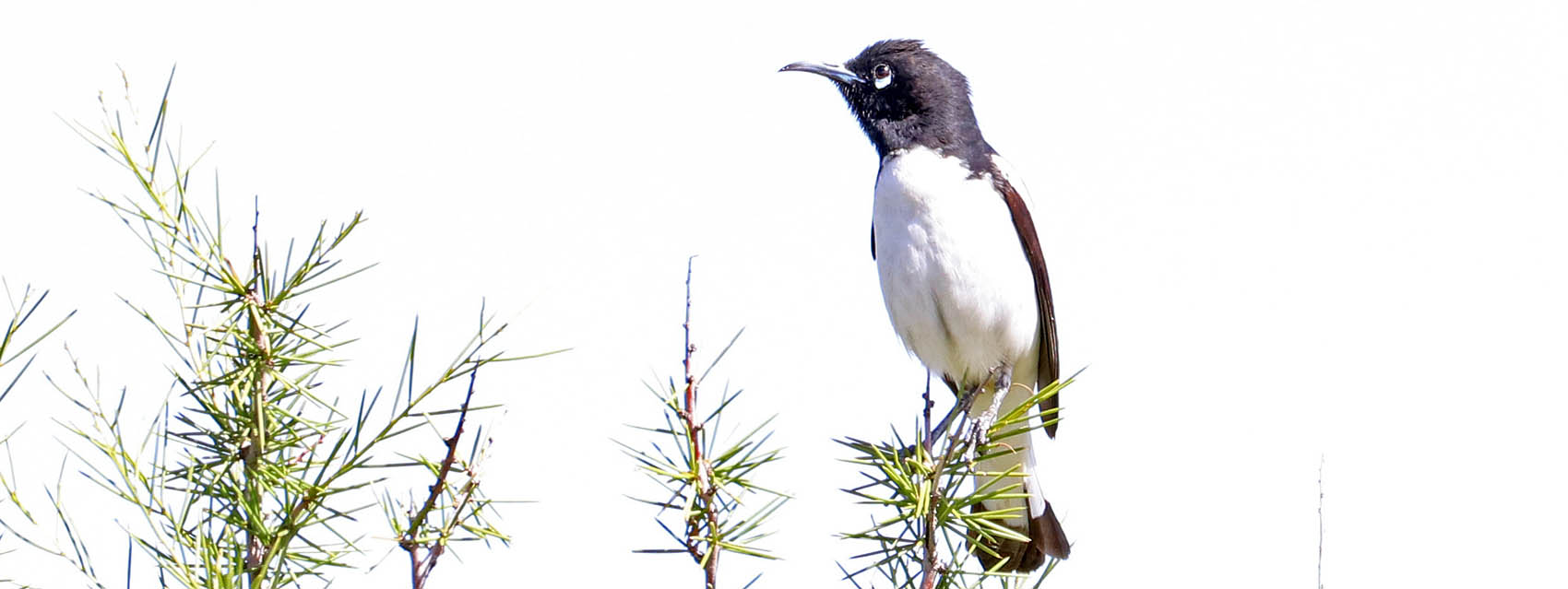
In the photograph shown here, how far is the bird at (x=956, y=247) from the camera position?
18.4ft

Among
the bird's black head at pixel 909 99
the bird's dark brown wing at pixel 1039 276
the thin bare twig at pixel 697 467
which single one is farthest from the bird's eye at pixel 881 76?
the thin bare twig at pixel 697 467

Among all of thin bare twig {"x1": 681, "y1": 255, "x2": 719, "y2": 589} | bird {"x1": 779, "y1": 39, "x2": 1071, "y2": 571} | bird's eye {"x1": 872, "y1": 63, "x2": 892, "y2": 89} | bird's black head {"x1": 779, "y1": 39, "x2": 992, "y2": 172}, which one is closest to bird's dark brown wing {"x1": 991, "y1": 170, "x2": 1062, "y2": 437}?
bird {"x1": 779, "y1": 39, "x2": 1071, "y2": 571}

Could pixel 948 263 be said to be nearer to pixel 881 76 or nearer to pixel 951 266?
pixel 951 266

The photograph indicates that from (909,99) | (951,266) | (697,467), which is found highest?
(909,99)

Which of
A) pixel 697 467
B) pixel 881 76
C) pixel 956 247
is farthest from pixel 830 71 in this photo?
pixel 697 467

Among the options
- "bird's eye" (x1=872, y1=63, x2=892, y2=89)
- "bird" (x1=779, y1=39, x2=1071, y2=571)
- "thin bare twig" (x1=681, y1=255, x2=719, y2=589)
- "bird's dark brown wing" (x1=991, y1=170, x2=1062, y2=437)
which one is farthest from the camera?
"bird's eye" (x1=872, y1=63, x2=892, y2=89)

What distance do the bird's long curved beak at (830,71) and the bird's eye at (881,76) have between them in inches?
2.6

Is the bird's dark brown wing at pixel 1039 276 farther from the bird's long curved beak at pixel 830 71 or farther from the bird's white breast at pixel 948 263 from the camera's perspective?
the bird's long curved beak at pixel 830 71

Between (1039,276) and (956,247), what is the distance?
725 mm

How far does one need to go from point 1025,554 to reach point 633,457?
3.42 metres

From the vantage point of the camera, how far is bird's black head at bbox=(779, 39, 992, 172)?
20.1 ft

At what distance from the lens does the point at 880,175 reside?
593 centimetres

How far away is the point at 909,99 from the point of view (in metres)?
6.33

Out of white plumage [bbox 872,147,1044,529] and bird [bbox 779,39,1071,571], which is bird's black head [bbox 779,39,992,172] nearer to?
bird [bbox 779,39,1071,571]
